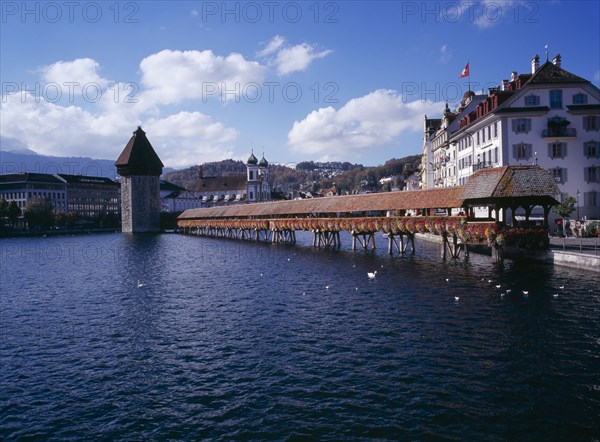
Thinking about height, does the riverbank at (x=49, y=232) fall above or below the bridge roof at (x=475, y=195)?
below

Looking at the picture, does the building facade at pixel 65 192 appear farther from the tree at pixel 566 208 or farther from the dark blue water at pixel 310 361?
the tree at pixel 566 208

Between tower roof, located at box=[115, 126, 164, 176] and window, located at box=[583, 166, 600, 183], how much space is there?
3402 inches

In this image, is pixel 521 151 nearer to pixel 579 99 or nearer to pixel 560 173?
pixel 560 173

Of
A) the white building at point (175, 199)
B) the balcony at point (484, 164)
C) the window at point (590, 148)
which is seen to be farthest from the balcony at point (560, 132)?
the white building at point (175, 199)

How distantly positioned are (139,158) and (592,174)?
88312 mm

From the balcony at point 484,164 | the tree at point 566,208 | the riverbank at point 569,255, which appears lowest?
the riverbank at point 569,255

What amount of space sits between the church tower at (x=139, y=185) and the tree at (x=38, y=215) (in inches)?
863

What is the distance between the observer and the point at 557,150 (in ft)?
149

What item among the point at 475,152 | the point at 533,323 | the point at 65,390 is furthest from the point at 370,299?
the point at 475,152

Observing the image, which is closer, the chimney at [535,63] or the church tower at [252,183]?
the chimney at [535,63]

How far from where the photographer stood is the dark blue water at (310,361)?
34.0 feet

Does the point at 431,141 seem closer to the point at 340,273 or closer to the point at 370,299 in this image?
the point at 340,273

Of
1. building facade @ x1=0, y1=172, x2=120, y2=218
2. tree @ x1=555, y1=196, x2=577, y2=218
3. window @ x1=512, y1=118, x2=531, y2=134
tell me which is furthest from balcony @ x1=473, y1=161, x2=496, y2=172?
building facade @ x1=0, y1=172, x2=120, y2=218

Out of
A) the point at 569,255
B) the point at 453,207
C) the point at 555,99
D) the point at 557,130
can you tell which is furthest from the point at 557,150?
the point at 569,255
